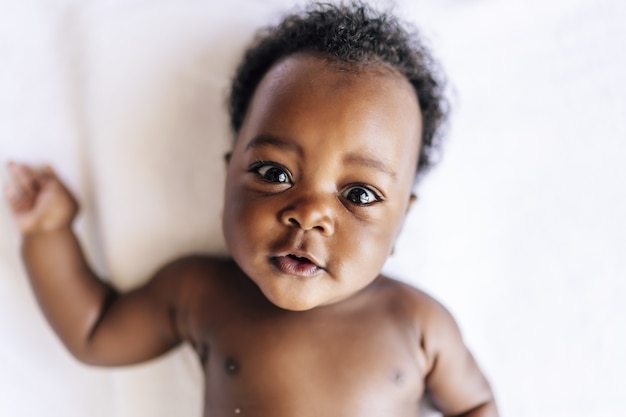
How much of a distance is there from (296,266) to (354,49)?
0.33m

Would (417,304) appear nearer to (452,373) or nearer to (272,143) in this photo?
(452,373)

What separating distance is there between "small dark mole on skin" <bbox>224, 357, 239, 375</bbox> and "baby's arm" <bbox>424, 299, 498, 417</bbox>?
1.03 feet

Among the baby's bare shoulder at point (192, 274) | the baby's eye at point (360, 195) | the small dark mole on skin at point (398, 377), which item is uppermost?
the baby's eye at point (360, 195)

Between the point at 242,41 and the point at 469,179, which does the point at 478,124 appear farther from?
the point at 242,41

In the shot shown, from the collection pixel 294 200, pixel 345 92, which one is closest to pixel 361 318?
pixel 294 200

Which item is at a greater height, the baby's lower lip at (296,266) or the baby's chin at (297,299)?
the baby's lower lip at (296,266)

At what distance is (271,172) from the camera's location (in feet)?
3.13

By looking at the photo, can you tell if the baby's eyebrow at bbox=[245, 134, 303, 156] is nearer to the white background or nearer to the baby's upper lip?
the baby's upper lip

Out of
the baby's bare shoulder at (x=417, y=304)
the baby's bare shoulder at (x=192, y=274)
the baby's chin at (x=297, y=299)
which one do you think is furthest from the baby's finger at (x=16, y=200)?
the baby's bare shoulder at (x=417, y=304)

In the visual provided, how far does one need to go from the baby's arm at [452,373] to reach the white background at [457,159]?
95 mm

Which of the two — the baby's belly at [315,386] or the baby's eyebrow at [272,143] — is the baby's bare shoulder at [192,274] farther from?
the baby's eyebrow at [272,143]

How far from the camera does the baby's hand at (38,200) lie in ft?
3.71

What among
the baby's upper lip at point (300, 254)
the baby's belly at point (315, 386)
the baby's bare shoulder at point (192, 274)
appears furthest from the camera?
the baby's bare shoulder at point (192, 274)

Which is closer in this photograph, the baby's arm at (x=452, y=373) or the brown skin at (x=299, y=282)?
the brown skin at (x=299, y=282)
